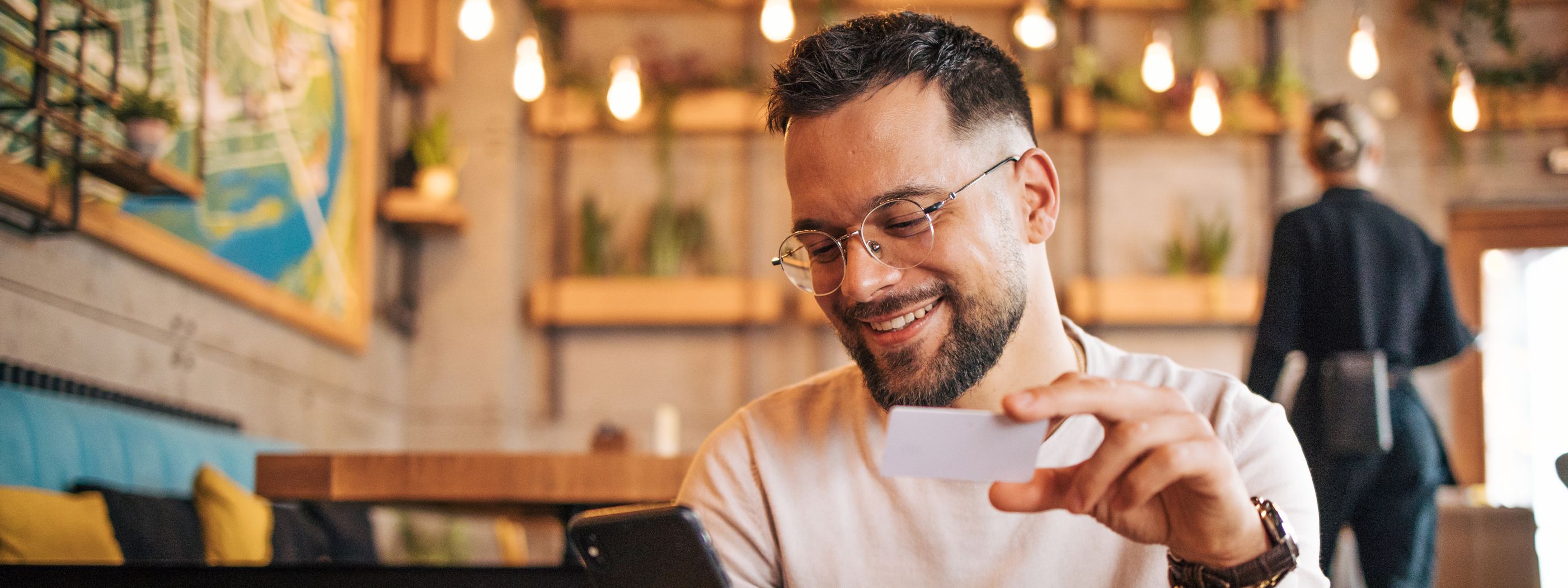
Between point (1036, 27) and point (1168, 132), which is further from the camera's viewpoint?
point (1168, 132)

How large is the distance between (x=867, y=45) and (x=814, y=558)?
0.49 m

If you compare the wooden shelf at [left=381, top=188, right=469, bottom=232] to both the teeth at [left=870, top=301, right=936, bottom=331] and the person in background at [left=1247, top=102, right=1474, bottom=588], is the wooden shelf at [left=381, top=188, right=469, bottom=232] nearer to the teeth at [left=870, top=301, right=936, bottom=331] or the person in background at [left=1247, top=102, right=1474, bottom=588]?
the person in background at [left=1247, top=102, right=1474, bottom=588]

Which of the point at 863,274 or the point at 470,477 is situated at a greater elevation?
the point at 863,274

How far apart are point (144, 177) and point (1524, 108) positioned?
5.54 m

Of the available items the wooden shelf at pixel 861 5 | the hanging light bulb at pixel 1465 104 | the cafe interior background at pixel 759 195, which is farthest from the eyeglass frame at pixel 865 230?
the hanging light bulb at pixel 1465 104

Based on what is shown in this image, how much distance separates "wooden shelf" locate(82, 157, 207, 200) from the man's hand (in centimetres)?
230

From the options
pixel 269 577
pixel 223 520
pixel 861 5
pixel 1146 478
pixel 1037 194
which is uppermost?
pixel 861 5

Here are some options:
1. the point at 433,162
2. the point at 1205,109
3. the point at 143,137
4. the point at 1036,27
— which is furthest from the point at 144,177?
the point at 1205,109

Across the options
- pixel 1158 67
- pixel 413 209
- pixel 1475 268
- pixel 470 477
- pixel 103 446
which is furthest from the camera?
pixel 1475 268

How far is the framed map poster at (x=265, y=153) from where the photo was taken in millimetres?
2955

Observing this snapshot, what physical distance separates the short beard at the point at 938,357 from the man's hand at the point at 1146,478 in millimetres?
258

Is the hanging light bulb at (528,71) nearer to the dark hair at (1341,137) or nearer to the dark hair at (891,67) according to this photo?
the dark hair at (1341,137)

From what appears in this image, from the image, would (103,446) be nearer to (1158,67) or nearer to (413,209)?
(413,209)

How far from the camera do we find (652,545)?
0.80 meters
